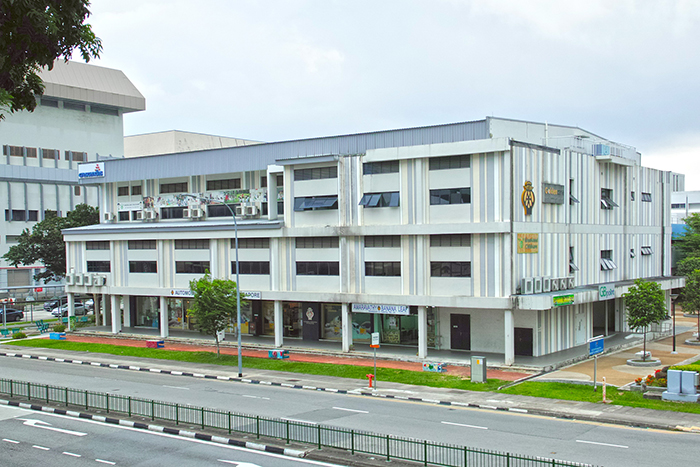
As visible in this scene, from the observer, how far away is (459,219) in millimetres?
39500

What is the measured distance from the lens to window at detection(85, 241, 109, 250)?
187ft

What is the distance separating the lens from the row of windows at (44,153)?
9038 centimetres

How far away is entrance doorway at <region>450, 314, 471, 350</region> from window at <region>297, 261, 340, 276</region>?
8493 millimetres

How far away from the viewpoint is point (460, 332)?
42781mm

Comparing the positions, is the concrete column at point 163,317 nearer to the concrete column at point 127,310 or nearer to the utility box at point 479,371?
the concrete column at point 127,310

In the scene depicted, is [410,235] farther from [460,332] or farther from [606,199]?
[606,199]

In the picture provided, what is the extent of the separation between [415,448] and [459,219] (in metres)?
21.4

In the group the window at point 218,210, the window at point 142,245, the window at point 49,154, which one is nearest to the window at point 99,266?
the window at point 142,245

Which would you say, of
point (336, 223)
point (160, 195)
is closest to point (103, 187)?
point (160, 195)

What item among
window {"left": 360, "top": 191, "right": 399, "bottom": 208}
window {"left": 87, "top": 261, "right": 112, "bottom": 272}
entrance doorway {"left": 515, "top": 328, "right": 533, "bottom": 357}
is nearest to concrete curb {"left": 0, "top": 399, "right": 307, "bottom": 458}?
window {"left": 360, "top": 191, "right": 399, "bottom": 208}

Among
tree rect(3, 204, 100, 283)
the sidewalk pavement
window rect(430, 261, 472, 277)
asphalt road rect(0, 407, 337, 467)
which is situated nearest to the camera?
asphalt road rect(0, 407, 337, 467)

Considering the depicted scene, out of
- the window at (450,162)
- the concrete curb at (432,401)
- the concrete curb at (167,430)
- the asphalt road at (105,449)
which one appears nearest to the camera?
the asphalt road at (105,449)

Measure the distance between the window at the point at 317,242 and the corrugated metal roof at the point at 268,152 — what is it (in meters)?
5.90

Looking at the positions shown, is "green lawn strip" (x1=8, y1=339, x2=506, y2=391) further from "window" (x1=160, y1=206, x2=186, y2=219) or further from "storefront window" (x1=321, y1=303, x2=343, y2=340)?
"window" (x1=160, y1=206, x2=186, y2=219)
